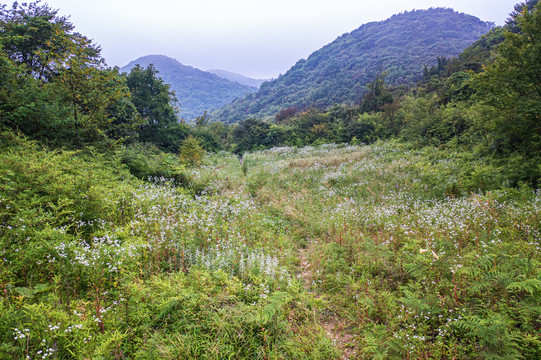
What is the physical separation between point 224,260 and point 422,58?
10873cm

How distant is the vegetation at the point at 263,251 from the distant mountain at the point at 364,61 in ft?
200

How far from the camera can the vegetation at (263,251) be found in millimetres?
2805

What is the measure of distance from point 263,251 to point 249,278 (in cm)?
127

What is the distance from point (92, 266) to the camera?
363 cm

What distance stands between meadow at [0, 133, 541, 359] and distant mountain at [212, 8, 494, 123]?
64.8 metres

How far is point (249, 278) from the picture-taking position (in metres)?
4.11

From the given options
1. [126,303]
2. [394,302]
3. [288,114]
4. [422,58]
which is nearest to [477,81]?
[394,302]

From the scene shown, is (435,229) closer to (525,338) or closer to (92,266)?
(525,338)

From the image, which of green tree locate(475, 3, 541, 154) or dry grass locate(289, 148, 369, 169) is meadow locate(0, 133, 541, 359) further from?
dry grass locate(289, 148, 369, 169)

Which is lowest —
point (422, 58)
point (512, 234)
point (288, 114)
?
point (512, 234)

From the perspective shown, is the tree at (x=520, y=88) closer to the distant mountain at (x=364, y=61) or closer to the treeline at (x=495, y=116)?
the treeline at (x=495, y=116)

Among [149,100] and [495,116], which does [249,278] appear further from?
[149,100]

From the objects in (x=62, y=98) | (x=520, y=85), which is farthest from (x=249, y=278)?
(x=520, y=85)

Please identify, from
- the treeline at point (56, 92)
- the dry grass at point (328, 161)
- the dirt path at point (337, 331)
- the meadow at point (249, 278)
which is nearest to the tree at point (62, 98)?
the treeline at point (56, 92)
